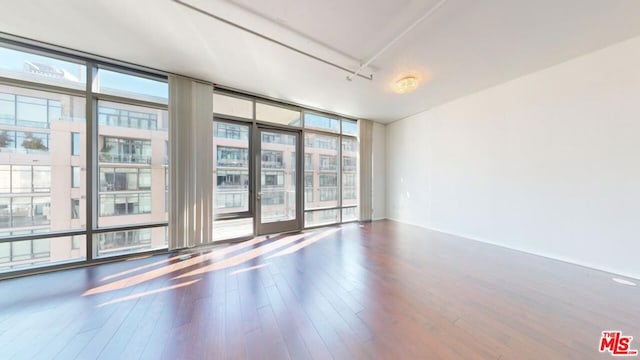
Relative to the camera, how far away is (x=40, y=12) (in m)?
2.07

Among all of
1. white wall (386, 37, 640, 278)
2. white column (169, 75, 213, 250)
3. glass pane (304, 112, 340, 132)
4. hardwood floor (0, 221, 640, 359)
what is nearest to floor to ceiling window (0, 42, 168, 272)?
white column (169, 75, 213, 250)

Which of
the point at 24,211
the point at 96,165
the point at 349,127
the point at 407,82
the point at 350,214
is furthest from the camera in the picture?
the point at 350,214

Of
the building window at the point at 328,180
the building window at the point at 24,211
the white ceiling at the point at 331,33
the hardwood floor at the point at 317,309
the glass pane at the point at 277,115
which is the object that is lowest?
the hardwood floor at the point at 317,309

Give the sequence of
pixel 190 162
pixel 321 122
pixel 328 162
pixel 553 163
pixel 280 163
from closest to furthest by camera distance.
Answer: pixel 553 163
pixel 190 162
pixel 280 163
pixel 321 122
pixel 328 162

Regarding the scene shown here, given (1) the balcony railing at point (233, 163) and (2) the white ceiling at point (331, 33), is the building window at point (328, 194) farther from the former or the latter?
(2) the white ceiling at point (331, 33)

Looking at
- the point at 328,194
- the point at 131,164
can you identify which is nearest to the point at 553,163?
the point at 328,194

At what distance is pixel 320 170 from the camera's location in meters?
5.06

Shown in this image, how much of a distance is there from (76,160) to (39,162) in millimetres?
317

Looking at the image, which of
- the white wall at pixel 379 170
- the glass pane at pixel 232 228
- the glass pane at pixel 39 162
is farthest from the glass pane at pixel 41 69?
the white wall at pixel 379 170

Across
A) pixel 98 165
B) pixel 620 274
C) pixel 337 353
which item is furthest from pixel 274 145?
pixel 620 274

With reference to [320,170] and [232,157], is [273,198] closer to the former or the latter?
[232,157]

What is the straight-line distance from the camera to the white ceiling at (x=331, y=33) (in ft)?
6.54

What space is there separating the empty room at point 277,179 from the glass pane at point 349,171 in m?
1.41

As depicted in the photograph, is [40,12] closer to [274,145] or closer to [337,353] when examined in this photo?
[274,145]
